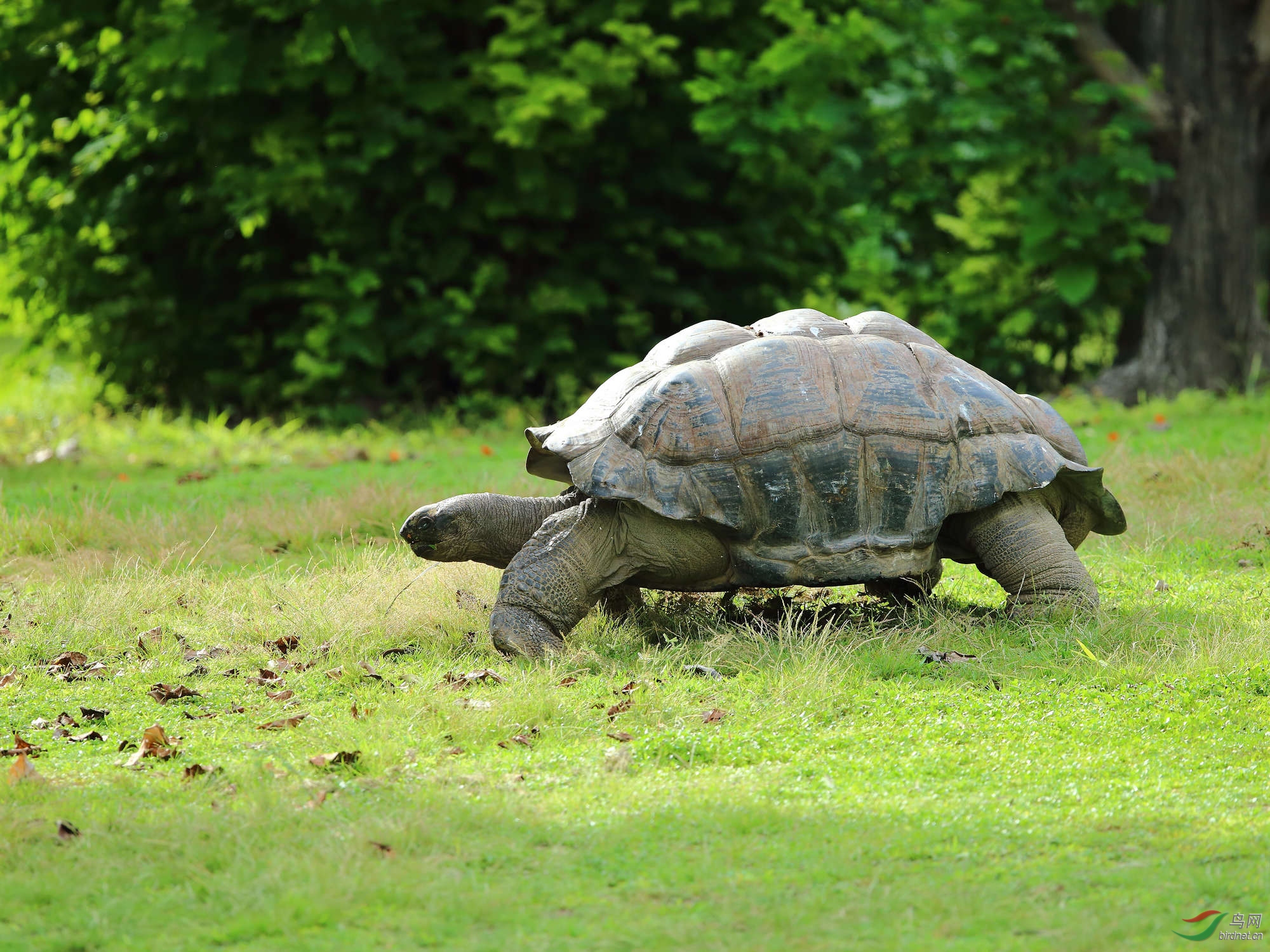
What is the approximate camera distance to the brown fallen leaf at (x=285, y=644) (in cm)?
570

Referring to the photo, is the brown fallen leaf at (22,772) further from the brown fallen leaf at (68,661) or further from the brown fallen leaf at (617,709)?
the brown fallen leaf at (617,709)

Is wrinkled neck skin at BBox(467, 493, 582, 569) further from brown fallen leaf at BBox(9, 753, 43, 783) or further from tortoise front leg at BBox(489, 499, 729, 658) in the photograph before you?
brown fallen leaf at BBox(9, 753, 43, 783)

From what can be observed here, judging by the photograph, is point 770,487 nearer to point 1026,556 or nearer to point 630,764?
point 1026,556

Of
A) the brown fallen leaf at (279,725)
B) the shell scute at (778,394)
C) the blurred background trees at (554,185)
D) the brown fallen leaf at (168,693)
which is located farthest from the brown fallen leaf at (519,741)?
the blurred background trees at (554,185)

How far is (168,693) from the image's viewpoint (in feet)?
16.6

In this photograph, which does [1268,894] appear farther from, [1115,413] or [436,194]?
[436,194]

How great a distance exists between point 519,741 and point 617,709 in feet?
1.44

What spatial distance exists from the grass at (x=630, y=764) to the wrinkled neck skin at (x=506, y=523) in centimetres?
28

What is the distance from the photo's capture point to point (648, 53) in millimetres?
13047

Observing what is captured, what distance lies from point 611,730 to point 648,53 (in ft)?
32.3

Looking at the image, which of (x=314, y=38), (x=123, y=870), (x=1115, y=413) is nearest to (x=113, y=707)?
(x=123, y=870)

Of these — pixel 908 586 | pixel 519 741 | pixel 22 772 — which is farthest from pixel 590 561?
pixel 22 772

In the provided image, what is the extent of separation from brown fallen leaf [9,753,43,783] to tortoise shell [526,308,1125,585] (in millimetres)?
2341

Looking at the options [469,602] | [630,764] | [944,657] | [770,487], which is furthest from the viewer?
[469,602]
